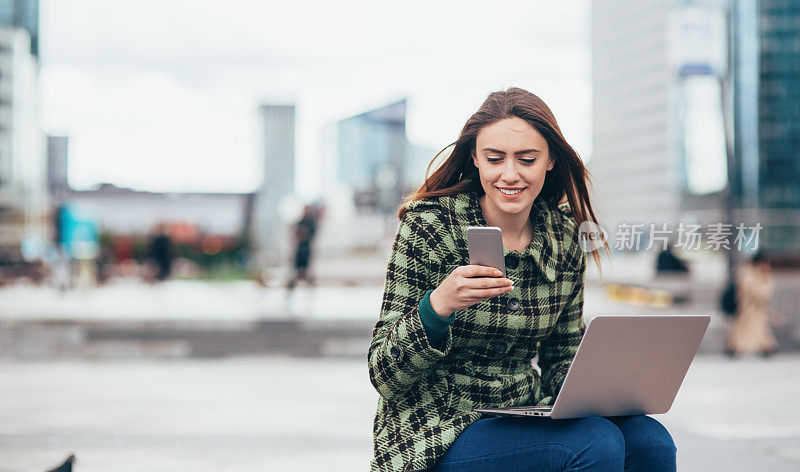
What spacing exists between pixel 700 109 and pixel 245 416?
2264cm

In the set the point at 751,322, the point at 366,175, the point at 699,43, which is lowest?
the point at 751,322

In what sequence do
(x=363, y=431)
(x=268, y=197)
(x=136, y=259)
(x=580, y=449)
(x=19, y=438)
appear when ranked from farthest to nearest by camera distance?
(x=268, y=197)
(x=136, y=259)
(x=363, y=431)
(x=19, y=438)
(x=580, y=449)

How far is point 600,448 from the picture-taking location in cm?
181

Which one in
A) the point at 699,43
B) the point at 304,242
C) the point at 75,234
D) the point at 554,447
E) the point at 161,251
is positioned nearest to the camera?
the point at 554,447

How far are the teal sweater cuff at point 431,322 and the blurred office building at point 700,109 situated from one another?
836mm

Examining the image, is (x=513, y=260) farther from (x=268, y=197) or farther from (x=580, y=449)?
(x=268, y=197)

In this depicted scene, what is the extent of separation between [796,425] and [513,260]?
3.97 meters

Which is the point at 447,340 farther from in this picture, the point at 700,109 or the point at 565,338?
the point at 700,109

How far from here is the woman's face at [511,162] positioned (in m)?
2.03

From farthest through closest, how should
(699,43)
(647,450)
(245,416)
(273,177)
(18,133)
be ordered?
1. (18,133)
2. (273,177)
3. (699,43)
4. (245,416)
5. (647,450)

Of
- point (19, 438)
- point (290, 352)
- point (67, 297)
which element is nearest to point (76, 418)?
point (19, 438)

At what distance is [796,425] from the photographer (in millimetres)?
5215

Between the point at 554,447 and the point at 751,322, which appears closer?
the point at 554,447

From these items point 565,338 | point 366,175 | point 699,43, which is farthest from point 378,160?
point 565,338
